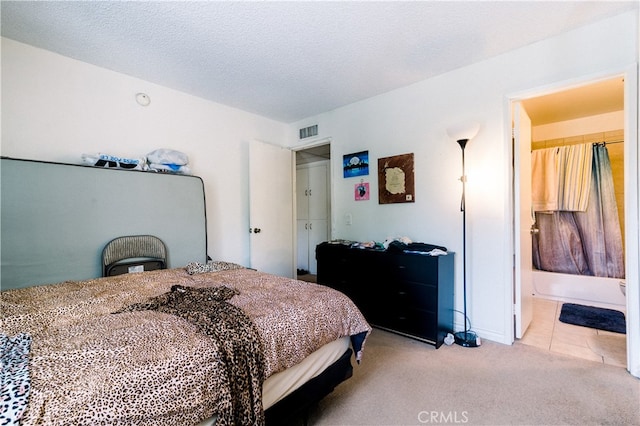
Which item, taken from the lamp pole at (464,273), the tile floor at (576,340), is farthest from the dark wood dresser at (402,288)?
the tile floor at (576,340)

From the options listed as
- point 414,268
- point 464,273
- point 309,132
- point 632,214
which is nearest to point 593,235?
point 632,214

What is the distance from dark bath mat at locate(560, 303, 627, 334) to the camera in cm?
283

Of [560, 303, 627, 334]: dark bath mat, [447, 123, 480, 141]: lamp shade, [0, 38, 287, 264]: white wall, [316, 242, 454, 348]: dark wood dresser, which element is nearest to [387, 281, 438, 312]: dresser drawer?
[316, 242, 454, 348]: dark wood dresser

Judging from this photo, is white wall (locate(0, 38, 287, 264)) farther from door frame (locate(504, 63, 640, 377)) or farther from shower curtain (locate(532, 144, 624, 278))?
shower curtain (locate(532, 144, 624, 278))

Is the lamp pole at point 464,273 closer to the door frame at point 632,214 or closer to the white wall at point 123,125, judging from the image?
the door frame at point 632,214

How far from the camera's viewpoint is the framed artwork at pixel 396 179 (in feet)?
10.1

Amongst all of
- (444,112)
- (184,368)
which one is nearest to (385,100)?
(444,112)

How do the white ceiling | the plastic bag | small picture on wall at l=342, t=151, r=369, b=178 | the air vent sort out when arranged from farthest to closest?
the air vent
small picture on wall at l=342, t=151, r=369, b=178
the plastic bag
the white ceiling

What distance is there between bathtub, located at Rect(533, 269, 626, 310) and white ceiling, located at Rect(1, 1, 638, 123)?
310 cm

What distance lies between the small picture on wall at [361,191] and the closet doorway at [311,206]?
1.93m

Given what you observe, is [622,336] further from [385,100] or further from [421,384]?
[385,100]

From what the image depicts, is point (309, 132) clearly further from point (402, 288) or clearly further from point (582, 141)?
point (582, 141)

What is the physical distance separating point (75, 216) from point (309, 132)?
9.23 feet

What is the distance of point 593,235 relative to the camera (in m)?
3.77
